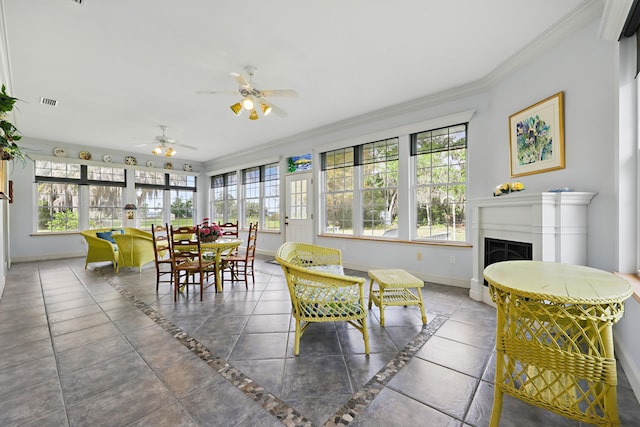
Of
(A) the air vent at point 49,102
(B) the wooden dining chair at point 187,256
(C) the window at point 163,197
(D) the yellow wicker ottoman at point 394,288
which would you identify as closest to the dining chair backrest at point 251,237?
(B) the wooden dining chair at point 187,256

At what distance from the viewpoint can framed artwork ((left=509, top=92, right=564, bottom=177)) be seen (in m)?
2.58

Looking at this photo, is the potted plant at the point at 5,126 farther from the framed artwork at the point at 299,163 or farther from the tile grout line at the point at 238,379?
the framed artwork at the point at 299,163

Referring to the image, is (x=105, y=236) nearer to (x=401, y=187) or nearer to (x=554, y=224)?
(x=401, y=187)

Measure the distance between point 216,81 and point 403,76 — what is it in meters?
2.40

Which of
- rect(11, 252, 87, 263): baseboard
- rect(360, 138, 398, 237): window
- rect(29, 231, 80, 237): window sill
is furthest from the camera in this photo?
rect(29, 231, 80, 237): window sill

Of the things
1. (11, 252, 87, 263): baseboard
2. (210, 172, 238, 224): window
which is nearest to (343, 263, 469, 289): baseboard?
(210, 172, 238, 224): window

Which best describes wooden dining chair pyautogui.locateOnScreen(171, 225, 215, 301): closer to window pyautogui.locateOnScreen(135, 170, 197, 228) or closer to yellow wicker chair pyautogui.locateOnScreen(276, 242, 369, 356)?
yellow wicker chair pyautogui.locateOnScreen(276, 242, 369, 356)

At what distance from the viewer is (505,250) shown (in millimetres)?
2967

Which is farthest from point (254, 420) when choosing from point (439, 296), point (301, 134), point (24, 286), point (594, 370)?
point (301, 134)

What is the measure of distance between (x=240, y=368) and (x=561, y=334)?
1840 millimetres

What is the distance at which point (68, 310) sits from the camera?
2.97 m

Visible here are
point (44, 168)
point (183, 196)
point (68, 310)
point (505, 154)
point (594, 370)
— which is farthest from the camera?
point (183, 196)

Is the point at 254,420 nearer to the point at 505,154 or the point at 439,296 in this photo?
the point at 439,296

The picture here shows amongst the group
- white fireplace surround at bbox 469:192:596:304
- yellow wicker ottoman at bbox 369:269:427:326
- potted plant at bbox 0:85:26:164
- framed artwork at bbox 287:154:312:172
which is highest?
framed artwork at bbox 287:154:312:172
